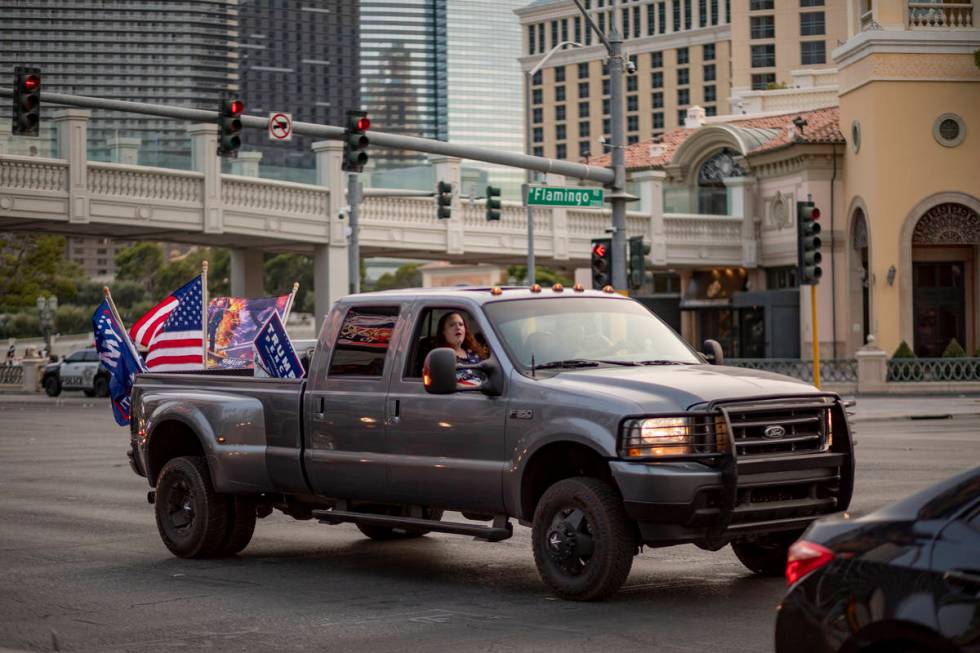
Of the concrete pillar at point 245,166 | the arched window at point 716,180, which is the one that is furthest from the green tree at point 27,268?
the concrete pillar at point 245,166

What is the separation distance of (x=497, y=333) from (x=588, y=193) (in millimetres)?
19348

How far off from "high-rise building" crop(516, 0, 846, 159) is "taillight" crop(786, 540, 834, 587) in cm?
12740

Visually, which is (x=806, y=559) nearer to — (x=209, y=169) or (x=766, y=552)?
(x=766, y=552)

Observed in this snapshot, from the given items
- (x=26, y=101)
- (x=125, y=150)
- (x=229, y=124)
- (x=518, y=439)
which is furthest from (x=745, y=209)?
(x=518, y=439)

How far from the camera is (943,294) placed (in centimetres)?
5531

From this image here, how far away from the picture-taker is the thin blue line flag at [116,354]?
645 inches

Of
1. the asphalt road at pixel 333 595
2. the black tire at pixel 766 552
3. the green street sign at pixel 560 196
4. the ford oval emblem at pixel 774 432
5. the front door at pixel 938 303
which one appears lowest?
the asphalt road at pixel 333 595

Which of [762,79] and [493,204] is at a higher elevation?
[762,79]

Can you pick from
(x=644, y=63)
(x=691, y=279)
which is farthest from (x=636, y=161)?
(x=644, y=63)

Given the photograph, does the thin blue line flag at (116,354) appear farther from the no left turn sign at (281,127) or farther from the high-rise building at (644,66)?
the high-rise building at (644,66)

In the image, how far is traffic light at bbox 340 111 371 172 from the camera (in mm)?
28016

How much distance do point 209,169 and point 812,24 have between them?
301 ft

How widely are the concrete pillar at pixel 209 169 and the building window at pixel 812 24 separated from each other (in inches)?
3552

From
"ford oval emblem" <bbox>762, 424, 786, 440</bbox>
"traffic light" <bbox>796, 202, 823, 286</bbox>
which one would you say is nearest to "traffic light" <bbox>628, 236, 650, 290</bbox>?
"traffic light" <bbox>796, 202, 823, 286</bbox>
